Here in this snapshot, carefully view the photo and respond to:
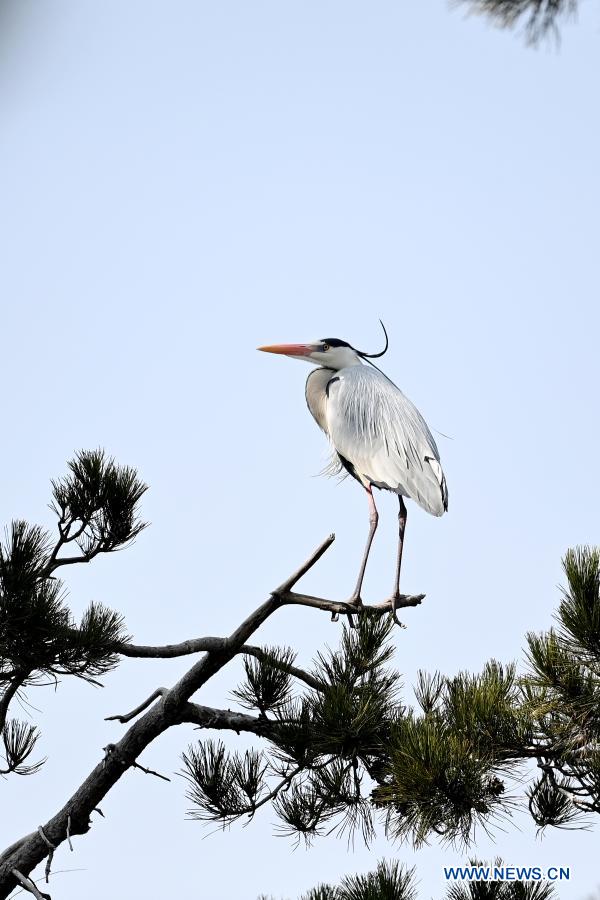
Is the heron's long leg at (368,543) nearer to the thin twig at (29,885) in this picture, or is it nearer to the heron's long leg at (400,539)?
the heron's long leg at (400,539)

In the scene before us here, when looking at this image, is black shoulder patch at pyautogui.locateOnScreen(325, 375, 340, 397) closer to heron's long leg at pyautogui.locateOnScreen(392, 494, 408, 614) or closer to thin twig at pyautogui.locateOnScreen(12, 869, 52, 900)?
heron's long leg at pyautogui.locateOnScreen(392, 494, 408, 614)

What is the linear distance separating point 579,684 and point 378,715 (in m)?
0.55

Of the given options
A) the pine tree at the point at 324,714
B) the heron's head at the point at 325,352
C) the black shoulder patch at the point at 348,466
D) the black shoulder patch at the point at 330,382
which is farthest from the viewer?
the heron's head at the point at 325,352

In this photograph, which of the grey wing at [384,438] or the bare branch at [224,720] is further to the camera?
A: the grey wing at [384,438]

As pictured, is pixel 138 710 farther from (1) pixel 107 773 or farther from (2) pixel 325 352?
(2) pixel 325 352

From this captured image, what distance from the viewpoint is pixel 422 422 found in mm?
3674

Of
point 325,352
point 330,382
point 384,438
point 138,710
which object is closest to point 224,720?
point 138,710

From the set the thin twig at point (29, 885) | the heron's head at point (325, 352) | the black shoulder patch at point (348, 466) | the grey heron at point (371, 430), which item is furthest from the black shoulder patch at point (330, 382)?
the thin twig at point (29, 885)

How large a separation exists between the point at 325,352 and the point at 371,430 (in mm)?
569

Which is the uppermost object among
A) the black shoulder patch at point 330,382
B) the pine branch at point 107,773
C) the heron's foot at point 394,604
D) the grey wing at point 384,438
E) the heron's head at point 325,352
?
the heron's head at point 325,352

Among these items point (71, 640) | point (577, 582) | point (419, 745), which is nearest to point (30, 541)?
point (71, 640)

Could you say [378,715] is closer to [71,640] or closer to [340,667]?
[340,667]

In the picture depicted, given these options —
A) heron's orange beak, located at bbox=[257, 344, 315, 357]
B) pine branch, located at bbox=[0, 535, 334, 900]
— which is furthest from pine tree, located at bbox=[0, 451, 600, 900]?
heron's orange beak, located at bbox=[257, 344, 315, 357]

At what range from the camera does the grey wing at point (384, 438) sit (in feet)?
11.1
